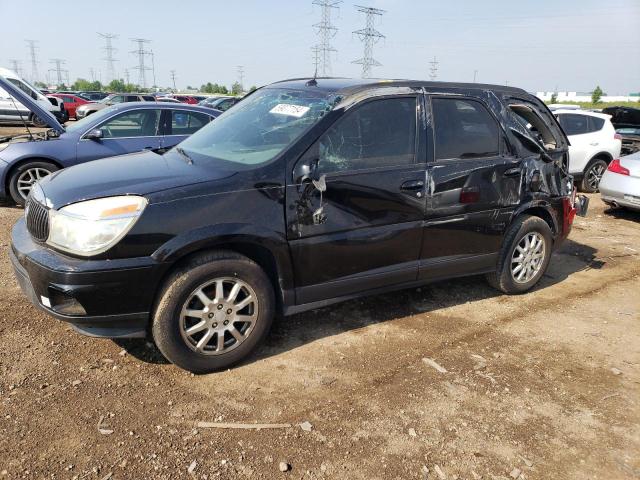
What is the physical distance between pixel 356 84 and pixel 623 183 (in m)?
6.08

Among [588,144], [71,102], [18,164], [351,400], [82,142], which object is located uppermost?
[71,102]

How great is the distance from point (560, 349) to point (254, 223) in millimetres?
2508

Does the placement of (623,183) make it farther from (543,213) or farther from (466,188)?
(466,188)

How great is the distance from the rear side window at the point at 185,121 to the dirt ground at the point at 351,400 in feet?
12.8

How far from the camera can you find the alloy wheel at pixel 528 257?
15.2ft

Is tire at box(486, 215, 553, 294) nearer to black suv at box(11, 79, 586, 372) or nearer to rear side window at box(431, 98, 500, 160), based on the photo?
black suv at box(11, 79, 586, 372)

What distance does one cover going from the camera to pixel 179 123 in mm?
7582

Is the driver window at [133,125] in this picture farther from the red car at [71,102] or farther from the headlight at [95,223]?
the red car at [71,102]

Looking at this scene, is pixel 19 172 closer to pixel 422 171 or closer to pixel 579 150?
pixel 422 171

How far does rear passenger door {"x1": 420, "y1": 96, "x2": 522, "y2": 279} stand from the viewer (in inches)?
154

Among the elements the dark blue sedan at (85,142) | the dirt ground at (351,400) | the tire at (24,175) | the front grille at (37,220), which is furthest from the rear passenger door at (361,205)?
the tire at (24,175)

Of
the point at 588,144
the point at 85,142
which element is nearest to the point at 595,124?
the point at 588,144

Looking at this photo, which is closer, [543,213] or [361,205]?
[361,205]

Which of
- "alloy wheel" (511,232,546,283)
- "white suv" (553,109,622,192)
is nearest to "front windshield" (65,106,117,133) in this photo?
"alloy wheel" (511,232,546,283)
